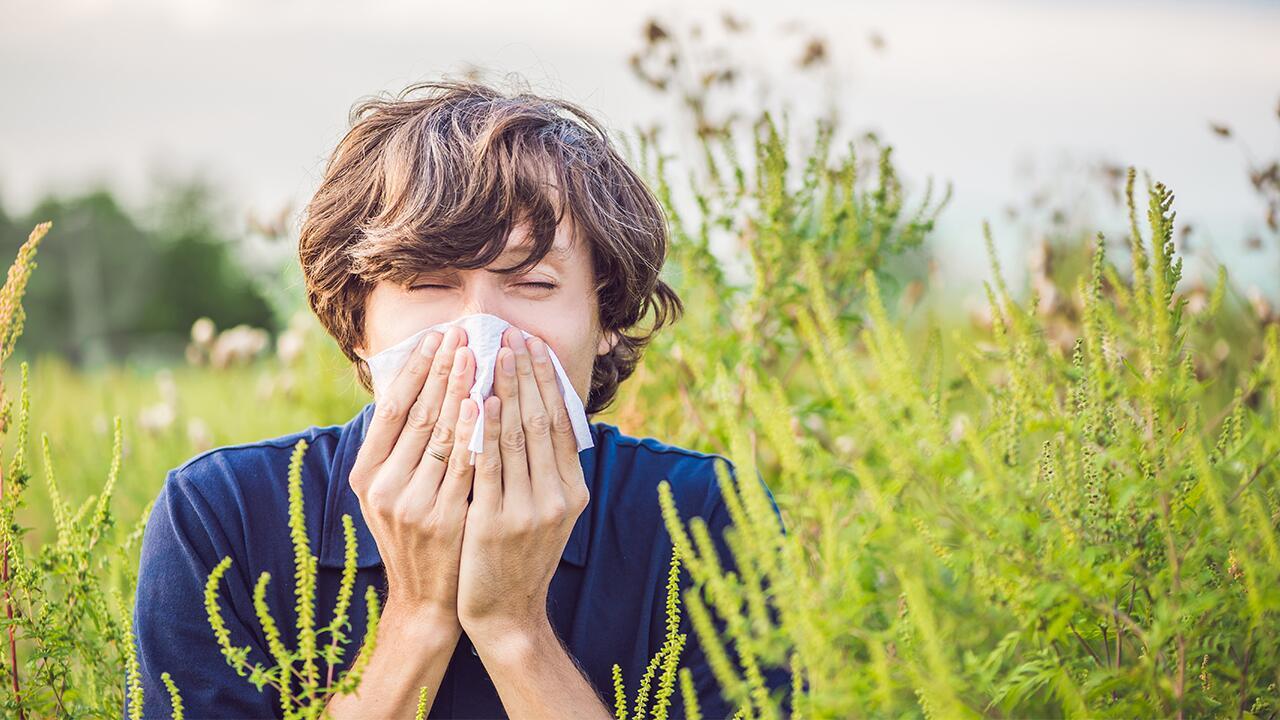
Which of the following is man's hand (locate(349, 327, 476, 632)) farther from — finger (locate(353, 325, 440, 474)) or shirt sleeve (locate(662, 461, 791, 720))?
shirt sleeve (locate(662, 461, 791, 720))

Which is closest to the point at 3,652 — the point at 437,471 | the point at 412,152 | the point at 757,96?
the point at 437,471

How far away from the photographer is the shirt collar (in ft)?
6.68

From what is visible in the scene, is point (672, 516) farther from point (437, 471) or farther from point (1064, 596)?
point (437, 471)

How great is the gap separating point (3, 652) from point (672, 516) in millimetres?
1238

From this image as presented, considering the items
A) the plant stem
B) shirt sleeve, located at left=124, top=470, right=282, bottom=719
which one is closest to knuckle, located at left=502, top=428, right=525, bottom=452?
shirt sleeve, located at left=124, top=470, right=282, bottom=719

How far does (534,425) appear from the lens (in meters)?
1.92

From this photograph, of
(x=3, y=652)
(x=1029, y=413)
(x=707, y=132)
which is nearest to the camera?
(x=1029, y=413)

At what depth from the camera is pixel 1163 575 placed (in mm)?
1274

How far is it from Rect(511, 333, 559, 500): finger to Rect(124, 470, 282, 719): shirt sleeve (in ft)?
1.86

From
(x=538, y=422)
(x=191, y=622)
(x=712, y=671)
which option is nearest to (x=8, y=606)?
(x=191, y=622)

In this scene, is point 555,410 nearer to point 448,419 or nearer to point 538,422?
point 538,422

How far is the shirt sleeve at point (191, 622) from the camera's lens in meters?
1.88

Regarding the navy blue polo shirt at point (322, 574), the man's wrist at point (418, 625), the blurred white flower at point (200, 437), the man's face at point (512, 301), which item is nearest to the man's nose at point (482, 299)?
the man's face at point (512, 301)

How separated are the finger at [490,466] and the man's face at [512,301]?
0.22m
